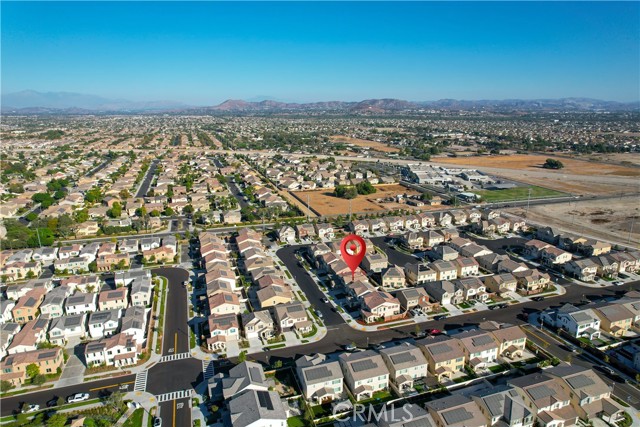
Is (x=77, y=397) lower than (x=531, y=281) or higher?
lower

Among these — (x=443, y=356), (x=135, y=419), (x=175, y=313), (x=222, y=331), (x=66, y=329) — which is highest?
(x=443, y=356)

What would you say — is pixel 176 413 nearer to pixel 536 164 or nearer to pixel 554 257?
pixel 554 257

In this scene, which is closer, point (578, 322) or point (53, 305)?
point (578, 322)

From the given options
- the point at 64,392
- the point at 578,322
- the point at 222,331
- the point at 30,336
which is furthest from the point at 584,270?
the point at 30,336

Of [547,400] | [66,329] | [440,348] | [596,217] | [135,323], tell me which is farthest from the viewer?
[596,217]

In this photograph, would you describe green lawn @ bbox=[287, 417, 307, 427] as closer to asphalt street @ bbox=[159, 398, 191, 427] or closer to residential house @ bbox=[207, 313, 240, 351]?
asphalt street @ bbox=[159, 398, 191, 427]

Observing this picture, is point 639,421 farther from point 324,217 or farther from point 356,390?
point 324,217

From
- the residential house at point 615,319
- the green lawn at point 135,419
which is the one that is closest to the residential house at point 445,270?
the residential house at point 615,319
